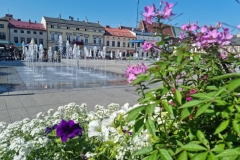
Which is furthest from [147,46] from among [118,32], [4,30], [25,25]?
[118,32]

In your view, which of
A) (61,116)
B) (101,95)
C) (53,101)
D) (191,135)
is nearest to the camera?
(191,135)

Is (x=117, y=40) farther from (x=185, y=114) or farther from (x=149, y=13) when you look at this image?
(x=185, y=114)

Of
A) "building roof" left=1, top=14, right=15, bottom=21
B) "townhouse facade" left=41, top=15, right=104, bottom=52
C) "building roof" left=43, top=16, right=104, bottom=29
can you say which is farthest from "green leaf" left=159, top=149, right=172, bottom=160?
"building roof" left=1, top=14, right=15, bottom=21

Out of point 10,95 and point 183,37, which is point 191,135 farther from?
point 10,95

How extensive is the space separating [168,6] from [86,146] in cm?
135

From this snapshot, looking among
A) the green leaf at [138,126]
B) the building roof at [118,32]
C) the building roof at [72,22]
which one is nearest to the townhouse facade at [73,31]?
the building roof at [72,22]

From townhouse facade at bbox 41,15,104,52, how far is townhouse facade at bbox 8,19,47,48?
1610 millimetres

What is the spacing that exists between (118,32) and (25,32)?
2874 cm

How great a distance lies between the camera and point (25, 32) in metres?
52.2

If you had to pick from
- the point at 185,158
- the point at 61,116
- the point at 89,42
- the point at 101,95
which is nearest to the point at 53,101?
the point at 101,95

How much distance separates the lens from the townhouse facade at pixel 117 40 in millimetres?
64062

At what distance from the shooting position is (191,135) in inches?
43.6

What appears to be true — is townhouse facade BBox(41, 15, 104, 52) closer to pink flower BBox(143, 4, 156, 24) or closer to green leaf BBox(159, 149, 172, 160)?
pink flower BBox(143, 4, 156, 24)

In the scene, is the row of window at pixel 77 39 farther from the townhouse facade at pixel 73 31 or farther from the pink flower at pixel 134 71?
the pink flower at pixel 134 71
